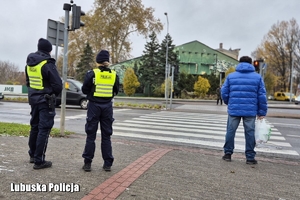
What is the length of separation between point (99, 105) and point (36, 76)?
104 cm

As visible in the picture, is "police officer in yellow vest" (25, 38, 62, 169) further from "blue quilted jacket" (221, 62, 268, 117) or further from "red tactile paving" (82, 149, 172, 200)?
"blue quilted jacket" (221, 62, 268, 117)

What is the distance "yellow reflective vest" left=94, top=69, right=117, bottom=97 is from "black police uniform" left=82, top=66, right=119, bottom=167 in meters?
0.05

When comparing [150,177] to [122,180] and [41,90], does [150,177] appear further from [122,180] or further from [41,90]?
[41,90]

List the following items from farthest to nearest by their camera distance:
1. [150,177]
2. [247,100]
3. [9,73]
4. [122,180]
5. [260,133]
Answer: [9,73]
[260,133]
[247,100]
[150,177]
[122,180]

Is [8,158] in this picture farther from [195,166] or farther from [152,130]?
[152,130]

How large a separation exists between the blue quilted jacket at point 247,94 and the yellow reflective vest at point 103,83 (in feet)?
7.93

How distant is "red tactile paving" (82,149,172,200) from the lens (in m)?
3.35

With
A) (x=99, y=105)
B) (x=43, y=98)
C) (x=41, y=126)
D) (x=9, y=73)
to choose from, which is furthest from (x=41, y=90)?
(x=9, y=73)

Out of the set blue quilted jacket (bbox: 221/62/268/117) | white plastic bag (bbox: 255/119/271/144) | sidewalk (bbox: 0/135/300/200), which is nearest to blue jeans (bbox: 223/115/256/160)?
blue quilted jacket (bbox: 221/62/268/117)

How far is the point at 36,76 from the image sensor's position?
420 cm

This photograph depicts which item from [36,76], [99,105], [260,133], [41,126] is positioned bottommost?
[260,133]

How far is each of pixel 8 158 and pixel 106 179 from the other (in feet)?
6.46

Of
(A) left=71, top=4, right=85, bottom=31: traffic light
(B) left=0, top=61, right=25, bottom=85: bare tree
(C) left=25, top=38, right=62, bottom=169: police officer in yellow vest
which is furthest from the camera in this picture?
(B) left=0, top=61, right=25, bottom=85: bare tree

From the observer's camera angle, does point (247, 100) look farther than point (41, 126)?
Yes
